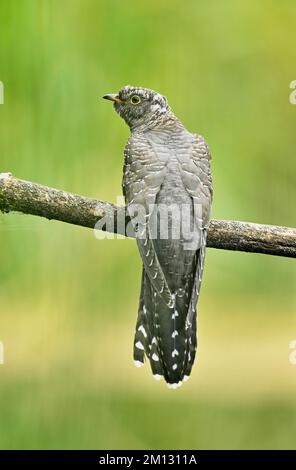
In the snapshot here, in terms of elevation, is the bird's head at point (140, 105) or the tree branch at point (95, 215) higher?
the bird's head at point (140, 105)

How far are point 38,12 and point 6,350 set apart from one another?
80cm

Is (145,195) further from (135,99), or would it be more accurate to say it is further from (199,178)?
(135,99)

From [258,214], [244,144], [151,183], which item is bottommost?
[151,183]

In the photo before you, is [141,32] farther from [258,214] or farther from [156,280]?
[156,280]

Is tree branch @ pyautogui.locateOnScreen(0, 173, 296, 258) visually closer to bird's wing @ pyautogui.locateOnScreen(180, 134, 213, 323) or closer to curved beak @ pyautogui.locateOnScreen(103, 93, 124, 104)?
Answer: bird's wing @ pyautogui.locateOnScreen(180, 134, 213, 323)

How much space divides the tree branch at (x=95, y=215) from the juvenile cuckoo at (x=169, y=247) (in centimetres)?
4

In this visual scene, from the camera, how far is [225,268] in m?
1.82

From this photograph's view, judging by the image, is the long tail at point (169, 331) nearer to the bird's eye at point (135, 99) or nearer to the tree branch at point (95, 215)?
the tree branch at point (95, 215)

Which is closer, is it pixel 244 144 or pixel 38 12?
pixel 38 12

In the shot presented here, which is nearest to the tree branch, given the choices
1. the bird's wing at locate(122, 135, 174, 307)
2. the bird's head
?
the bird's wing at locate(122, 135, 174, 307)

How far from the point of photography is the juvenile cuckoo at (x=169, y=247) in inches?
52.7

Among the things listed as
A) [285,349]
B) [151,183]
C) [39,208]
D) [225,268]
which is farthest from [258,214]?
[39,208]

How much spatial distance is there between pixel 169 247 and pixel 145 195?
108 mm

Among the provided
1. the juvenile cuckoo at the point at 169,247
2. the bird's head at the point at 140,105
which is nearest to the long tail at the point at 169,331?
the juvenile cuckoo at the point at 169,247
